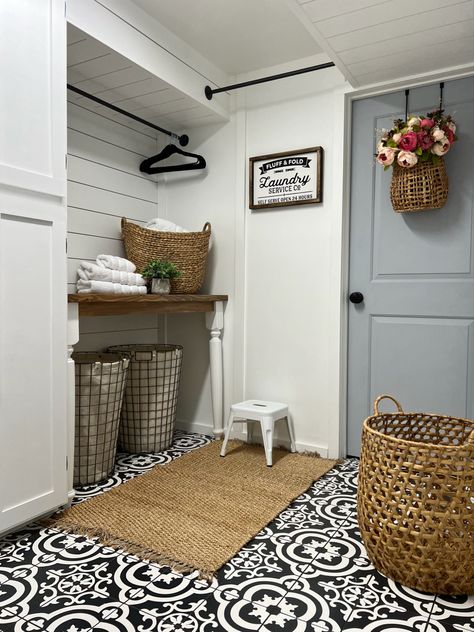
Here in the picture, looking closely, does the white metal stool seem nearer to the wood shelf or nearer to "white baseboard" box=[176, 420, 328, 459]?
"white baseboard" box=[176, 420, 328, 459]

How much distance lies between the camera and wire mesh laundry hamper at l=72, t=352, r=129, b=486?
2.25 m

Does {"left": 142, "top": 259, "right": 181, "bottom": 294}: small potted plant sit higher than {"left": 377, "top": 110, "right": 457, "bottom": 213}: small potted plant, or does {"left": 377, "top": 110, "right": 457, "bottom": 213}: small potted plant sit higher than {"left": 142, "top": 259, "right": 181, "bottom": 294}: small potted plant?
{"left": 377, "top": 110, "right": 457, "bottom": 213}: small potted plant

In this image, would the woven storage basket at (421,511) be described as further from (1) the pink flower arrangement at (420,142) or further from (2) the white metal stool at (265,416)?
(1) the pink flower arrangement at (420,142)

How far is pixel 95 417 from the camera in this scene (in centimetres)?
229

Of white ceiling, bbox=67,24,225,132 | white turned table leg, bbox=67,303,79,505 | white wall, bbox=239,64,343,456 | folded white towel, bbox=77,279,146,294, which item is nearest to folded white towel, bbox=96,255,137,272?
folded white towel, bbox=77,279,146,294

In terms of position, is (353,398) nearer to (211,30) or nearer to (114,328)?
(114,328)

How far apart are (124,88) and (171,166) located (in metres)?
0.61

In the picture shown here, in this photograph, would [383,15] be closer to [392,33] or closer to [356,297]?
[392,33]

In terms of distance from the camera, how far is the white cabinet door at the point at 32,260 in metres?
1.69

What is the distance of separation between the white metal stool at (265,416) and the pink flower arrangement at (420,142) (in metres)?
1.33

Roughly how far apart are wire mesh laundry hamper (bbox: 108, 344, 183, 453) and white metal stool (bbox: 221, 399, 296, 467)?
1.23 ft

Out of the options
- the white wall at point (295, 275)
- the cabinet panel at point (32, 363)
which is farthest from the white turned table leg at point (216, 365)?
the cabinet panel at point (32, 363)

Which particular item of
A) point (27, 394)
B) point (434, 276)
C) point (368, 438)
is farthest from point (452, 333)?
point (27, 394)

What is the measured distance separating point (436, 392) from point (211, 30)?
211 cm
